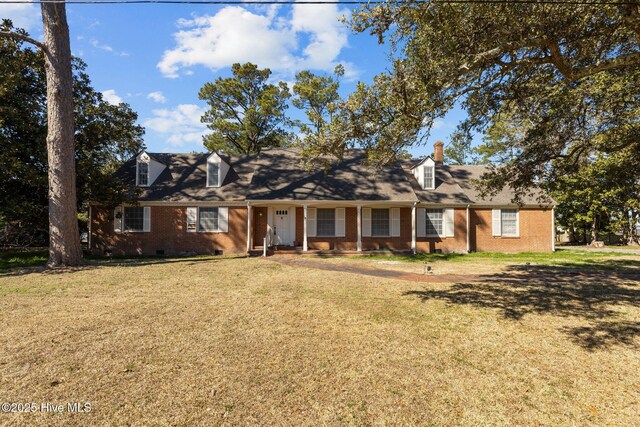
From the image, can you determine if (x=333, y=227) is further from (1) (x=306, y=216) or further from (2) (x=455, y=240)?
(2) (x=455, y=240)

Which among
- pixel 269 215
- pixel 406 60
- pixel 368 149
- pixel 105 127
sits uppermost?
pixel 105 127

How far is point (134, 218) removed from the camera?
18.6 metres

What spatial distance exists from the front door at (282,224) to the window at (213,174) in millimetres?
4026

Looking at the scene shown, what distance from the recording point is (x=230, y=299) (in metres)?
7.29

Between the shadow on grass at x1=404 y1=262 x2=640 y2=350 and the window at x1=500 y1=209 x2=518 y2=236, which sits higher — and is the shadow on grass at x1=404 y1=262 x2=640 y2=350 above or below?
below

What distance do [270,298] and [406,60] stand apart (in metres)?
5.85

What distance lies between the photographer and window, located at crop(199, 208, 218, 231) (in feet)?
61.0

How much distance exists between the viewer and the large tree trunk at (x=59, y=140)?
12695 mm

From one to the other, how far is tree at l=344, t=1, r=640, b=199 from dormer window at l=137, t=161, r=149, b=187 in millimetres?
16746

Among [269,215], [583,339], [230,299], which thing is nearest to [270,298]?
[230,299]

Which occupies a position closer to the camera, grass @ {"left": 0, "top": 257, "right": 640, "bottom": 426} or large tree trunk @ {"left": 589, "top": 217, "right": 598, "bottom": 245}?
grass @ {"left": 0, "top": 257, "right": 640, "bottom": 426}

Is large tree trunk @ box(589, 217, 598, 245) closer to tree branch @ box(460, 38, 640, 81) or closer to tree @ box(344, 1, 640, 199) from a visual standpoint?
tree @ box(344, 1, 640, 199)

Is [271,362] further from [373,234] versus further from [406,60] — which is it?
[373,234]

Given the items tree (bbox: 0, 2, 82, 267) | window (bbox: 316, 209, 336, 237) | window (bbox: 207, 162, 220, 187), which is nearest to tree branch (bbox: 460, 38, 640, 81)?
window (bbox: 316, 209, 336, 237)
